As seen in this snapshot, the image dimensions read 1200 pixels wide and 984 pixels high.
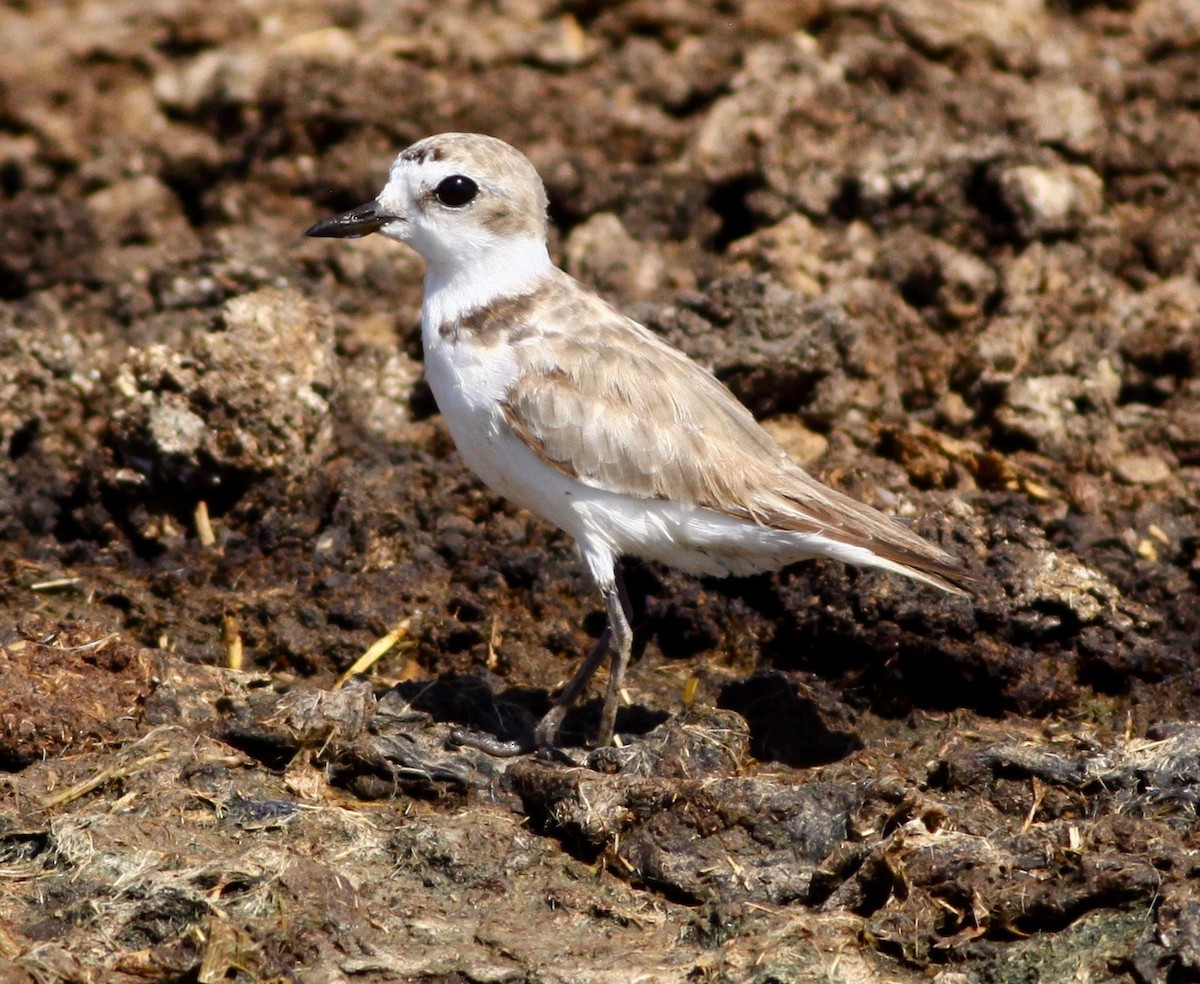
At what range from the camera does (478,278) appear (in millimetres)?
6395

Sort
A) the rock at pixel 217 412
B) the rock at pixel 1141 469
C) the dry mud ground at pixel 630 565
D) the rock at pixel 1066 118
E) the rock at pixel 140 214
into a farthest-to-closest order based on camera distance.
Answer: the rock at pixel 140 214 → the rock at pixel 1066 118 → the rock at pixel 1141 469 → the rock at pixel 217 412 → the dry mud ground at pixel 630 565

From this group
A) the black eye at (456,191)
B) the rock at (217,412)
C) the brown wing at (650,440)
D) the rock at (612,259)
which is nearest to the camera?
the brown wing at (650,440)

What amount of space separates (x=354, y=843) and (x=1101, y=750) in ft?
9.04

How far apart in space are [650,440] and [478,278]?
1.02 meters

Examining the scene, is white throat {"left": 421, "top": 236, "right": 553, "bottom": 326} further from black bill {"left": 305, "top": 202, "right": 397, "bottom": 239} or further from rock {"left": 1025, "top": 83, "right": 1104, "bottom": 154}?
rock {"left": 1025, "top": 83, "right": 1104, "bottom": 154}

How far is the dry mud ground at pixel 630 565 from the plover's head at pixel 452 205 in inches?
44.2

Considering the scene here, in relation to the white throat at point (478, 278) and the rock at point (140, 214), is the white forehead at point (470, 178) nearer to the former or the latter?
the white throat at point (478, 278)

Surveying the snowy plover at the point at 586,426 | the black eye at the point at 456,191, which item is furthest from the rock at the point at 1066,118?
the black eye at the point at 456,191

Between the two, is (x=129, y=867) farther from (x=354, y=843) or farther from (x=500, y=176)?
(x=500, y=176)

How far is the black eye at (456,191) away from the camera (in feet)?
20.8

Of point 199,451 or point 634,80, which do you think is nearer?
point 199,451

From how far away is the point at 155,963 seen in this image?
4586 millimetres

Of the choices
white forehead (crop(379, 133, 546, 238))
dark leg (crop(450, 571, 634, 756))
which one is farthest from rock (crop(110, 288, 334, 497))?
dark leg (crop(450, 571, 634, 756))

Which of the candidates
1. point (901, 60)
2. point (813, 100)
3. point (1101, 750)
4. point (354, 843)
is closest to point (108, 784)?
point (354, 843)
